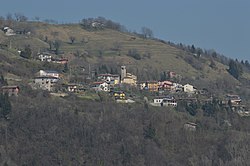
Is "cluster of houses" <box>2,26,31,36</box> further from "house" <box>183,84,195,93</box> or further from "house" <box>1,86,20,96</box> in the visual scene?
"house" <box>1,86,20,96</box>

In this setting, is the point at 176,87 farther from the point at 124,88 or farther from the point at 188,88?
the point at 124,88

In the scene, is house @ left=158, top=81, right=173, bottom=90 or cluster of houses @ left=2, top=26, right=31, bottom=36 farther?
cluster of houses @ left=2, top=26, right=31, bottom=36

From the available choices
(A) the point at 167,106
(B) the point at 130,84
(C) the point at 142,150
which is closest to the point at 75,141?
(C) the point at 142,150

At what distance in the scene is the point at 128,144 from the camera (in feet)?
165

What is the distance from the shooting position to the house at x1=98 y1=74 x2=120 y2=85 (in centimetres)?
7106

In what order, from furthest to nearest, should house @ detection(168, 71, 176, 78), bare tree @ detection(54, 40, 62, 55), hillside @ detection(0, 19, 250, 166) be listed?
bare tree @ detection(54, 40, 62, 55) → house @ detection(168, 71, 176, 78) → hillside @ detection(0, 19, 250, 166)

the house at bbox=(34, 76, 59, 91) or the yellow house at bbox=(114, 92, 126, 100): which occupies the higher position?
the house at bbox=(34, 76, 59, 91)

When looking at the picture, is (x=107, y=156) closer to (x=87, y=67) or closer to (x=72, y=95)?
(x=72, y=95)

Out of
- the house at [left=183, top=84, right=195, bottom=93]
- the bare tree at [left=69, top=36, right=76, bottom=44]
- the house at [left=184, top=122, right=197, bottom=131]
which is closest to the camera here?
the house at [left=184, top=122, right=197, bottom=131]

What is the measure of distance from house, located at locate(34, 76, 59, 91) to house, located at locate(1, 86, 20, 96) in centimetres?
334

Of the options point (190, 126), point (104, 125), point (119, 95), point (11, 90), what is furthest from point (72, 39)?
point (104, 125)

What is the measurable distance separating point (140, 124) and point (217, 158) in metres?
5.55

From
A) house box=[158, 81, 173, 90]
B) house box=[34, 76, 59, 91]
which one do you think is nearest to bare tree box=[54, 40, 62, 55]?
house box=[158, 81, 173, 90]

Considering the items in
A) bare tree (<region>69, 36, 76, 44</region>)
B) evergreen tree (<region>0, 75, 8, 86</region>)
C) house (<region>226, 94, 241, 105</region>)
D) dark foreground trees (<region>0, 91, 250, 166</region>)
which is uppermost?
bare tree (<region>69, 36, 76, 44</region>)
